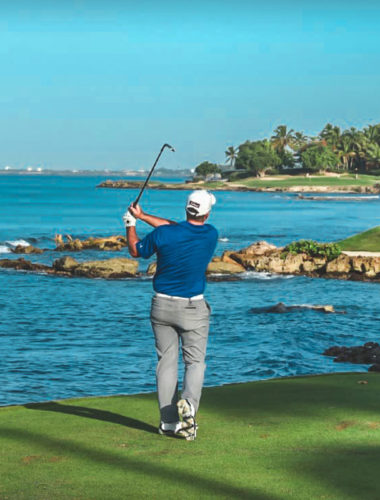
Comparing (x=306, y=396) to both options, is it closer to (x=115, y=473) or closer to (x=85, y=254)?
(x=115, y=473)

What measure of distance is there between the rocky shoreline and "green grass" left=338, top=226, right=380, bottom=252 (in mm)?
3270

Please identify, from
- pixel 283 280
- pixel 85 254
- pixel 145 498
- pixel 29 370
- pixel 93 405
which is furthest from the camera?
pixel 85 254

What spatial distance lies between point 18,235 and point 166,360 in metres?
70.7

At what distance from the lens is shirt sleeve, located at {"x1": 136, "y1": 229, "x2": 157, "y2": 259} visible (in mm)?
8055

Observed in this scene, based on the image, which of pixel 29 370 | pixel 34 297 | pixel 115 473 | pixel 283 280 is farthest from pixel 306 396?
pixel 283 280

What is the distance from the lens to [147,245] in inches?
318

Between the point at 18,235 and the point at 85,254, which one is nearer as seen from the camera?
the point at 85,254

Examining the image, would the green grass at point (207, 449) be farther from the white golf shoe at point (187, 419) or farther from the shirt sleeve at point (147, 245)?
the shirt sleeve at point (147, 245)

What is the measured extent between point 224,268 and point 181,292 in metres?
34.8

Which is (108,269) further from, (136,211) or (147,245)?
(147,245)

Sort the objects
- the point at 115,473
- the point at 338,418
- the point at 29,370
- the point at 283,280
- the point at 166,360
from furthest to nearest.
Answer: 1. the point at 283,280
2. the point at 29,370
3. the point at 338,418
4. the point at 166,360
5. the point at 115,473

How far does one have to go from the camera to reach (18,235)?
77375 millimetres

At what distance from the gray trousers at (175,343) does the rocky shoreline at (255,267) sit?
32289 mm

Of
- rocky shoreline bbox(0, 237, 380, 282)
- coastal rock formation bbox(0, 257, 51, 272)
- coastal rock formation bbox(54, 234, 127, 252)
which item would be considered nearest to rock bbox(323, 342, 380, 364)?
rocky shoreline bbox(0, 237, 380, 282)
